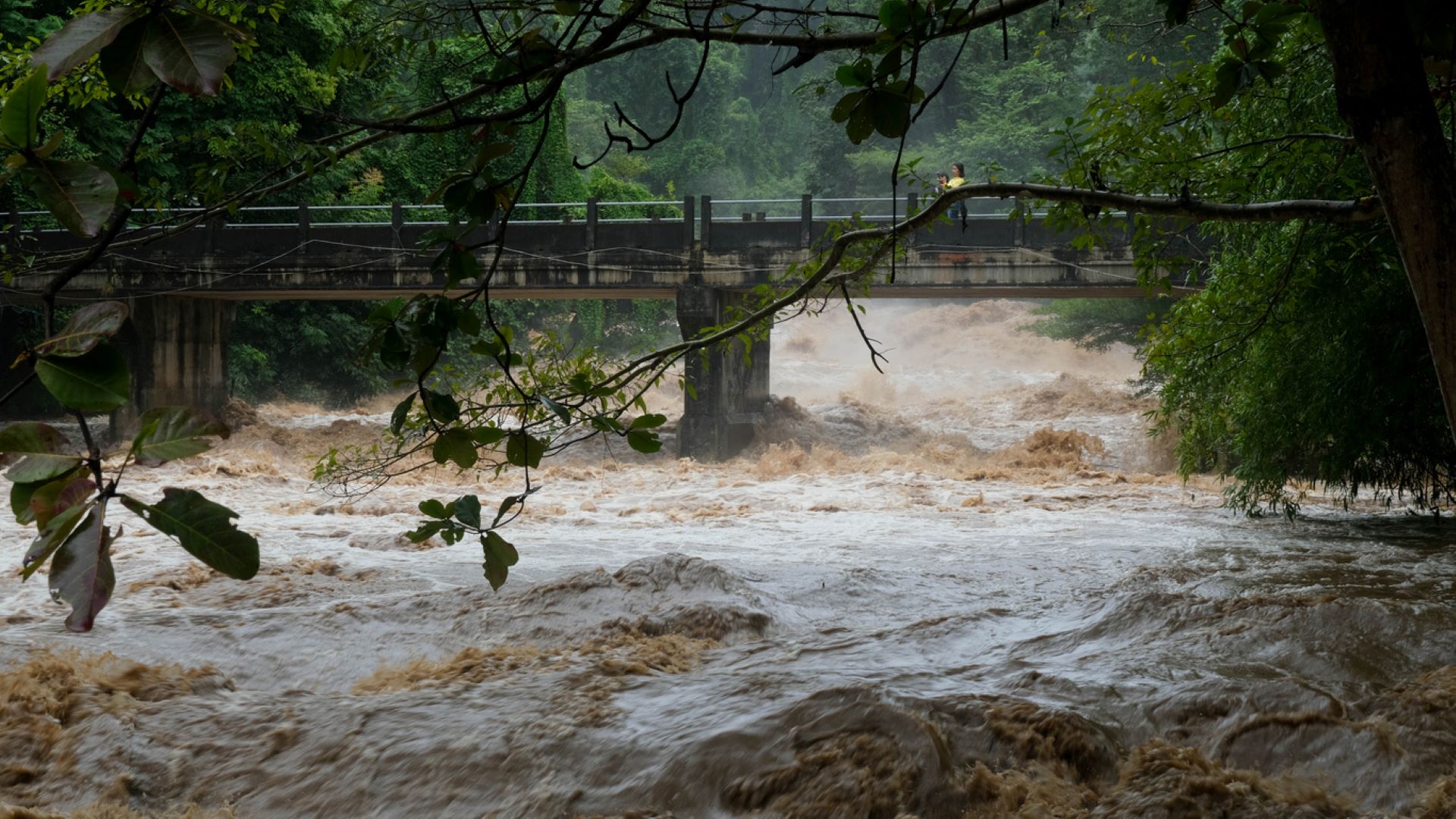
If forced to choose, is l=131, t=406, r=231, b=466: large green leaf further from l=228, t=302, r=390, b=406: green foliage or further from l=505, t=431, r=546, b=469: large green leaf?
l=228, t=302, r=390, b=406: green foliage

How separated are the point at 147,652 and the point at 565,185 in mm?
28187

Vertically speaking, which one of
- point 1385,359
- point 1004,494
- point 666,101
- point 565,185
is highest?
point 666,101

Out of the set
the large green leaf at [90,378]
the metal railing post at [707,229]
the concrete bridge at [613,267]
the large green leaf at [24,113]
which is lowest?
the large green leaf at [90,378]

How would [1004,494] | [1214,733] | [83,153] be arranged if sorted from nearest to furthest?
1. [1214,733]
2. [1004,494]
3. [83,153]

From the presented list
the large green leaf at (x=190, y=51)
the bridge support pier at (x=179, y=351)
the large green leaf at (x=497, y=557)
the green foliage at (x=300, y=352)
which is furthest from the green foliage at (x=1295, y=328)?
the green foliage at (x=300, y=352)

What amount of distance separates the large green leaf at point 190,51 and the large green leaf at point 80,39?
3 cm

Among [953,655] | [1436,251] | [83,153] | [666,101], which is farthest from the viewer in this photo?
[666,101]

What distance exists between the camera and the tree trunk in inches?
112

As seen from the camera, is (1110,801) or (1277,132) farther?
(1277,132)

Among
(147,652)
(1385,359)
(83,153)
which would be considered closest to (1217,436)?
(1385,359)

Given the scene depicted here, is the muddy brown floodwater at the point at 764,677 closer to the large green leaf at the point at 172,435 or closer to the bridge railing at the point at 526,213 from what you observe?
the large green leaf at the point at 172,435

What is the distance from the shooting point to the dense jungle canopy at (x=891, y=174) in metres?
2.02

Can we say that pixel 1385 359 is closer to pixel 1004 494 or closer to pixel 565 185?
pixel 1004 494

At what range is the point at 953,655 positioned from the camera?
551 cm
